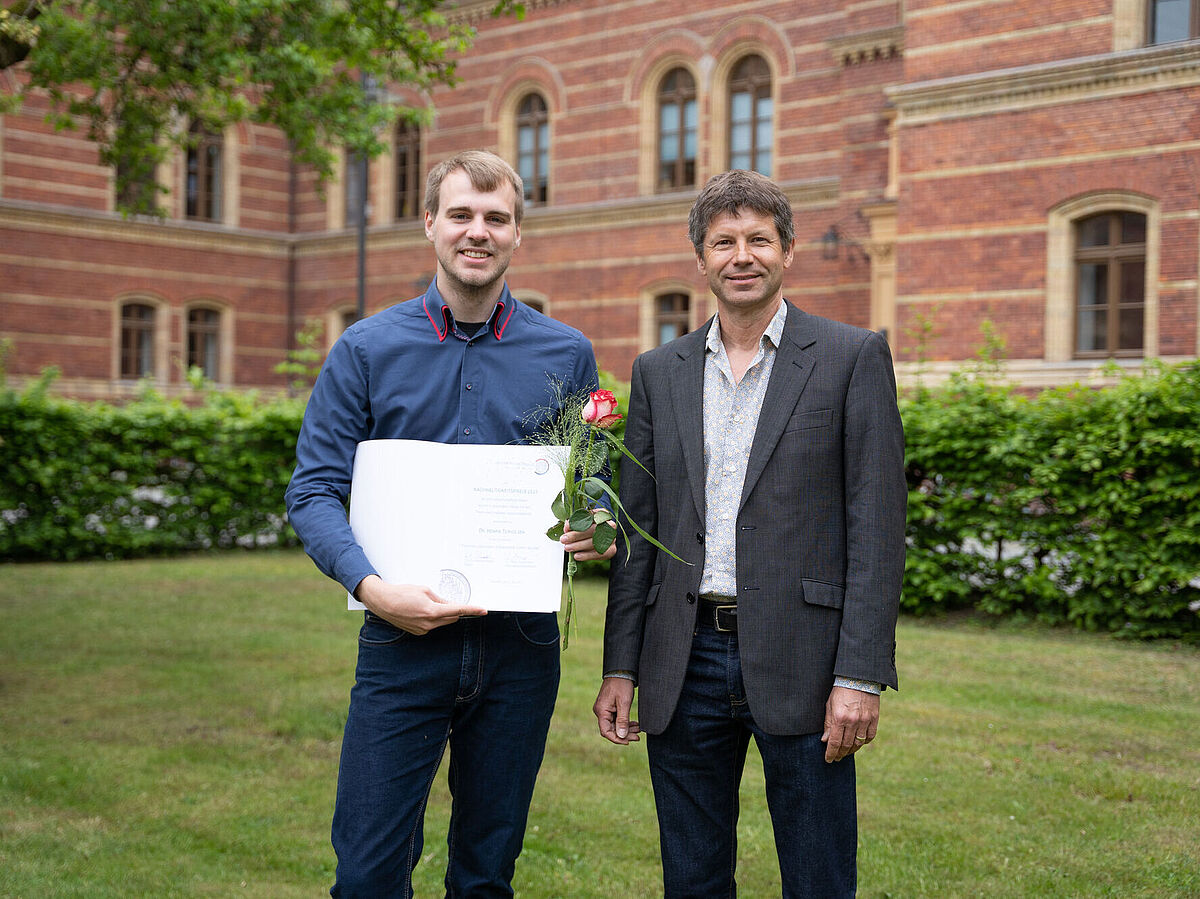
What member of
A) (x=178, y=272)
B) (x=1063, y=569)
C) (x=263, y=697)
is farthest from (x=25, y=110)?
(x=1063, y=569)

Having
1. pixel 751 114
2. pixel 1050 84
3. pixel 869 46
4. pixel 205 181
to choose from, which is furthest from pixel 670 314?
pixel 205 181

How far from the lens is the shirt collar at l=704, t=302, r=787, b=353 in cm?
299

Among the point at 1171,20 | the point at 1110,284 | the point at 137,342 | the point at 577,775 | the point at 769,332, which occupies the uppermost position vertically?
the point at 1171,20

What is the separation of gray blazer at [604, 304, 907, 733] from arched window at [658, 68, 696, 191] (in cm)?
2010

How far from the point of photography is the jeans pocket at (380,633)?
113 inches

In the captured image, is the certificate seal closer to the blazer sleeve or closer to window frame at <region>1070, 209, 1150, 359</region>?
the blazer sleeve

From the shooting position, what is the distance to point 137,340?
2619cm

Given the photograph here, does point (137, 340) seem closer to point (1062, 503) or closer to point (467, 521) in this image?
point (1062, 503)

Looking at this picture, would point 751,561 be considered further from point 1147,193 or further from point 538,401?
point 1147,193

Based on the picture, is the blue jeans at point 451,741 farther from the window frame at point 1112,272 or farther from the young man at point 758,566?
the window frame at point 1112,272

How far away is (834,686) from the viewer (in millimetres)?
2768

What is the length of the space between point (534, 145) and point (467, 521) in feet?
75.3

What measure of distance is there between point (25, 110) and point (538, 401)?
2494 centimetres

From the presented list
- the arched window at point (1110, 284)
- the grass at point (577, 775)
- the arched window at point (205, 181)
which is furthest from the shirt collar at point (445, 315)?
Answer: the arched window at point (205, 181)
